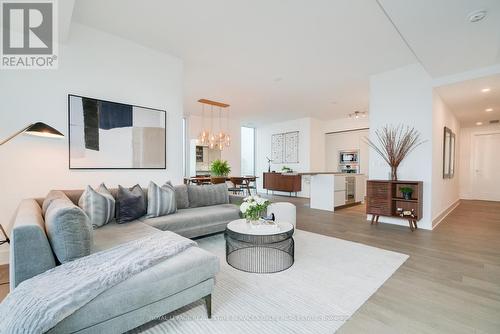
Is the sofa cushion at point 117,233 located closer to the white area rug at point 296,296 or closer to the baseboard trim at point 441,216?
the white area rug at point 296,296

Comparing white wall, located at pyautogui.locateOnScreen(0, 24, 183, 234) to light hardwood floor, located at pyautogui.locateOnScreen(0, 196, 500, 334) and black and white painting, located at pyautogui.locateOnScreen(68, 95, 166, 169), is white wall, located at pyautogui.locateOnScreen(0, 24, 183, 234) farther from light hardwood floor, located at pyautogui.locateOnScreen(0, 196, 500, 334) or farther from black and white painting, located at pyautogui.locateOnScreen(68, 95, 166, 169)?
light hardwood floor, located at pyautogui.locateOnScreen(0, 196, 500, 334)

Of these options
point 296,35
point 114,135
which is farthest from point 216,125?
point 296,35

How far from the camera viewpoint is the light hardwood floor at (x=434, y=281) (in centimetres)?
166

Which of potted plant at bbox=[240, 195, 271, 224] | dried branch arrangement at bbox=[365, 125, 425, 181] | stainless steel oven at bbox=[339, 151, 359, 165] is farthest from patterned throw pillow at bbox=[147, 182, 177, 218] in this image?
stainless steel oven at bbox=[339, 151, 359, 165]

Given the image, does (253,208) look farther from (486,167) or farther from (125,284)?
(486,167)

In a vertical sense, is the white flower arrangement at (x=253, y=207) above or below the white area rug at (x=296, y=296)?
above

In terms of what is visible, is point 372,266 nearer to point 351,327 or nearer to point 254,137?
point 351,327

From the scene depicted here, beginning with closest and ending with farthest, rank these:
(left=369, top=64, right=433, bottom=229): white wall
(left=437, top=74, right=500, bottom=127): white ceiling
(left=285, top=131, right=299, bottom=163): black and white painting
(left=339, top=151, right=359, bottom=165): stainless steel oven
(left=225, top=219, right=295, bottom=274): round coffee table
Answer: (left=225, top=219, right=295, bottom=274): round coffee table, (left=437, top=74, right=500, bottom=127): white ceiling, (left=369, top=64, right=433, bottom=229): white wall, (left=339, top=151, right=359, bottom=165): stainless steel oven, (left=285, top=131, right=299, bottom=163): black and white painting

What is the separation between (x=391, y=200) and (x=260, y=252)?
110 inches

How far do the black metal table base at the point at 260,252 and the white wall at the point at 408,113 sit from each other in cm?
292

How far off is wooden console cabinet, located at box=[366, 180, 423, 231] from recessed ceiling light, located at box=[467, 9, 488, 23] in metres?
2.39

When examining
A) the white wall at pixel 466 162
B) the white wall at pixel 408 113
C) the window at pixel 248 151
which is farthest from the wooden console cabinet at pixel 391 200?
the window at pixel 248 151

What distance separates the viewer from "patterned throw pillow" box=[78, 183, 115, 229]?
247cm

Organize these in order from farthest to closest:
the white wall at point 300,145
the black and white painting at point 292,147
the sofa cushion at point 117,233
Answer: the black and white painting at point 292,147 < the white wall at point 300,145 < the sofa cushion at point 117,233
